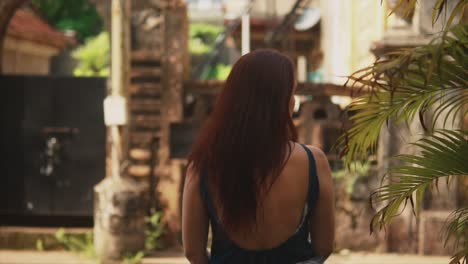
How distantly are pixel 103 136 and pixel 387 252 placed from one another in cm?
425

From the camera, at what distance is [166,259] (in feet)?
38.8

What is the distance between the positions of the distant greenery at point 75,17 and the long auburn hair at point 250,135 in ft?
109

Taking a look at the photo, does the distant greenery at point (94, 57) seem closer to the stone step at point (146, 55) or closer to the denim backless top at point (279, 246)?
the stone step at point (146, 55)

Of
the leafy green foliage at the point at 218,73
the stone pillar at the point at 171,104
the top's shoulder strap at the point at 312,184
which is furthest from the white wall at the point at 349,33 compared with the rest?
the top's shoulder strap at the point at 312,184

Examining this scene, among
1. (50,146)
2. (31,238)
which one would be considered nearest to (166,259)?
(31,238)

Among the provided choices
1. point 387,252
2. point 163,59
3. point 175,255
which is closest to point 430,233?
point 387,252

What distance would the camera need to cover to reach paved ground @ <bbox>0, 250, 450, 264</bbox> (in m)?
11.7

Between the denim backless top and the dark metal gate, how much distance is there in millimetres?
9993

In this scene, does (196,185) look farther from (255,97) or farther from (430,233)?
(430,233)

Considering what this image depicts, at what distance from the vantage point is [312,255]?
3477mm

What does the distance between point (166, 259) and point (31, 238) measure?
6.92 ft

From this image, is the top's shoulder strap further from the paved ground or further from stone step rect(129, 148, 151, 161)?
stone step rect(129, 148, 151, 161)

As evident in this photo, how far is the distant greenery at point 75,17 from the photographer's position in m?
36.4

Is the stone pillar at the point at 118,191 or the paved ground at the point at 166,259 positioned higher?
the stone pillar at the point at 118,191
